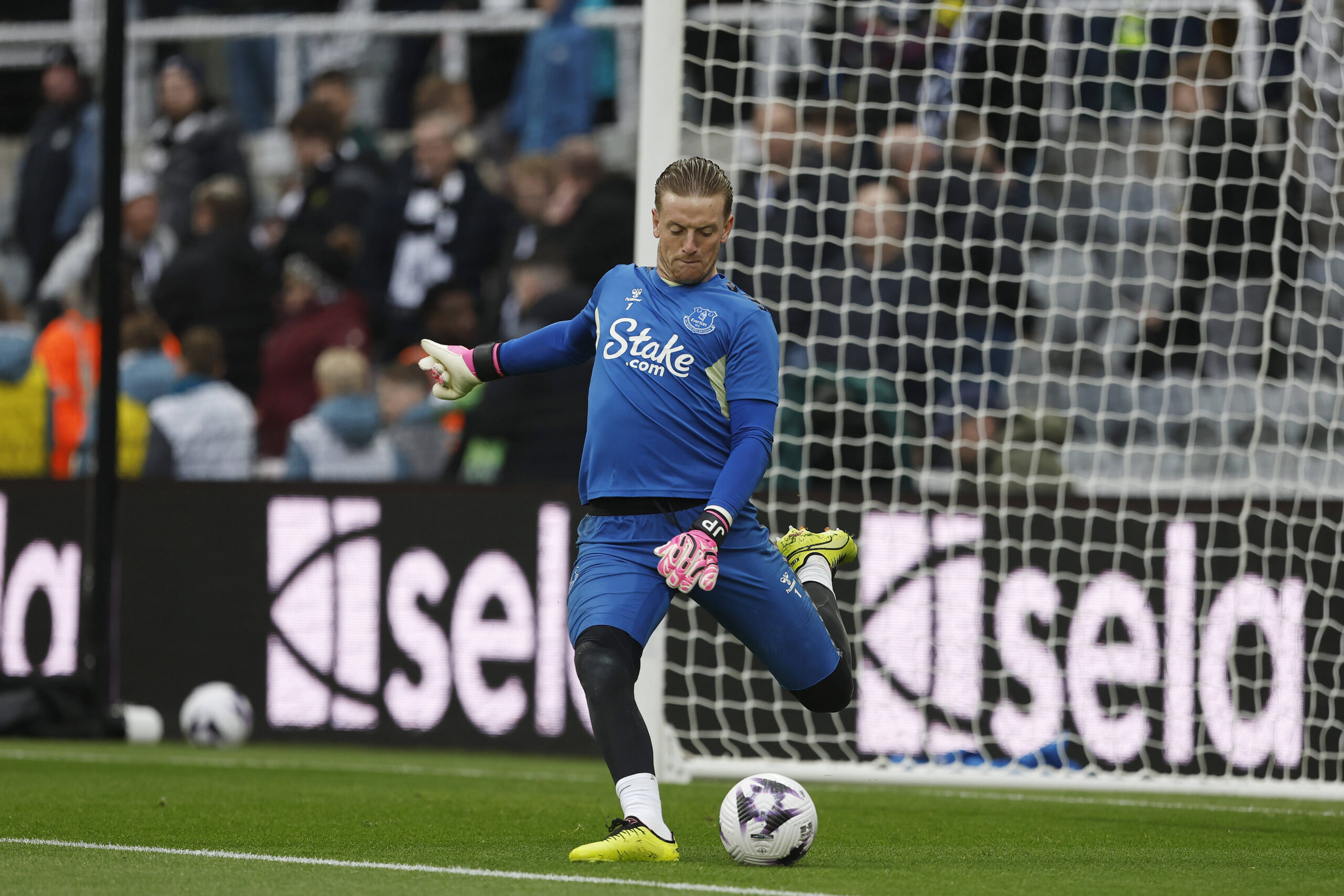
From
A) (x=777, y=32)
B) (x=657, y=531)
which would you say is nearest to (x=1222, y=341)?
(x=777, y=32)

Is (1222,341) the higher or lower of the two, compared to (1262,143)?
lower

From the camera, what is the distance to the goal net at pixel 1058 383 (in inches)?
357

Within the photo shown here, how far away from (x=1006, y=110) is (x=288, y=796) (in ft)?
16.5

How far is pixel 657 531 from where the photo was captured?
5402mm

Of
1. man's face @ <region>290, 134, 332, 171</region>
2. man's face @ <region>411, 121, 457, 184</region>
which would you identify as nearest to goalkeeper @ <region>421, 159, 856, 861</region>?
man's face @ <region>411, 121, 457, 184</region>

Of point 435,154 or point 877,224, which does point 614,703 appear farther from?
point 435,154

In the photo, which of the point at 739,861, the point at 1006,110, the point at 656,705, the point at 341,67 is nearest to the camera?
the point at 739,861

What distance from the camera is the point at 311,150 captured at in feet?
42.4

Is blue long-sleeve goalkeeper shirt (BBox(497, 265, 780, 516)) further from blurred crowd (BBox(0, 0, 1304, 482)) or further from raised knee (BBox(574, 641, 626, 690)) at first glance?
blurred crowd (BBox(0, 0, 1304, 482))

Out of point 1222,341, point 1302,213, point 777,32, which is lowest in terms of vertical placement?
point 1222,341

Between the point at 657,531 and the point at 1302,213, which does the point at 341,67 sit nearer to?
the point at 1302,213

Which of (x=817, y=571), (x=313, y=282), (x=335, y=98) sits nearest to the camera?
(x=817, y=571)

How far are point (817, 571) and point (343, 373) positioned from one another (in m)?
5.80

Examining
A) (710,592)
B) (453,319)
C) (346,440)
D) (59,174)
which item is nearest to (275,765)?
(346,440)
